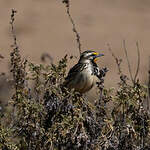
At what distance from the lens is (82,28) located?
84.2 feet

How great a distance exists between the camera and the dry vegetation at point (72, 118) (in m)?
5.85

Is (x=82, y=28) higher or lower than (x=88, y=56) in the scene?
higher

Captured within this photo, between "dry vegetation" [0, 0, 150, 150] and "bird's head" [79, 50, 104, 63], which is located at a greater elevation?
"bird's head" [79, 50, 104, 63]

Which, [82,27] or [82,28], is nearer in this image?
[82,28]

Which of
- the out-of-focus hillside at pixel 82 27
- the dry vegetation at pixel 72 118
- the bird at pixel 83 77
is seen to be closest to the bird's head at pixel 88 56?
the bird at pixel 83 77

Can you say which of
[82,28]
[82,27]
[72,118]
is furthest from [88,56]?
[82,27]

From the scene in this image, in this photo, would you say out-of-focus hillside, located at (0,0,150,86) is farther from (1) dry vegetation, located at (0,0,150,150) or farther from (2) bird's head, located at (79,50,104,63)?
(1) dry vegetation, located at (0,0,150,150)

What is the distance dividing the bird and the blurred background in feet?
38.7

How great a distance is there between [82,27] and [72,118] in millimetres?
20014

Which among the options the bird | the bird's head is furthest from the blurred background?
the bird

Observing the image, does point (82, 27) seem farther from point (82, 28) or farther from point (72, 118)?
point (72, 118)

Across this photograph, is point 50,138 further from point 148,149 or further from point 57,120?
point 148,149

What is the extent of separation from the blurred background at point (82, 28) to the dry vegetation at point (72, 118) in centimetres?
1351

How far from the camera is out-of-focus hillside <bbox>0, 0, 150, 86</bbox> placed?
22.7 metres
